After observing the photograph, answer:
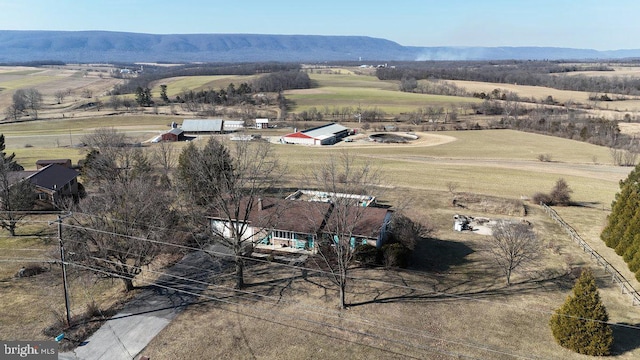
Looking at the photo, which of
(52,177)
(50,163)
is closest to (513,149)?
(52,177)

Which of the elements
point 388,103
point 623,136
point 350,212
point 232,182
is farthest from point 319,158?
point 388,103

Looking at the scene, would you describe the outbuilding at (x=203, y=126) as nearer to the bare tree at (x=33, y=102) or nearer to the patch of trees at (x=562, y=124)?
the bare tree at (x=33, y=102)

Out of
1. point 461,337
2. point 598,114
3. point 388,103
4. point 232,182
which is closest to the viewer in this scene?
point 461,337

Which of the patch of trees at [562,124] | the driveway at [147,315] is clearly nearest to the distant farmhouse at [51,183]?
the driveway at [147,315]

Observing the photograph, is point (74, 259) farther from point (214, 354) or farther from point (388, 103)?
point (388, 103)

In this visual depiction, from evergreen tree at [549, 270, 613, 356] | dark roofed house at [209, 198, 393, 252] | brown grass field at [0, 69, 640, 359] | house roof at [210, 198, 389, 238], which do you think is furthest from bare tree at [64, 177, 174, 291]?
evergreen tree at [549, 270, 613, 356]

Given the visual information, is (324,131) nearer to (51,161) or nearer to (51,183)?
(51,161)

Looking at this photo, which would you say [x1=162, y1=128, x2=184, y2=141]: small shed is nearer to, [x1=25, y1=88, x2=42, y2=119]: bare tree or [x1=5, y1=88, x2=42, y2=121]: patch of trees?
[x1=5, y1=88, x2=42, y2=121]: patch of trees

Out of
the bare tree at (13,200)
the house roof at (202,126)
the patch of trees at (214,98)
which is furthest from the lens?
the patch of trees at (214,98)
